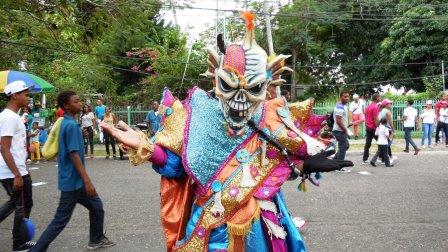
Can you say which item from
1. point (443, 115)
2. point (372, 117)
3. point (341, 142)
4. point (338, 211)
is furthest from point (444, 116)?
point (338, 211)

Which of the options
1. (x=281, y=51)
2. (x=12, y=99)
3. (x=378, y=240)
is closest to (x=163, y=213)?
(x=12, y=99)

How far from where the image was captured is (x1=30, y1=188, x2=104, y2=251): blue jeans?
4207 millimetres

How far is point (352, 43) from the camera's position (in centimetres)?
2645

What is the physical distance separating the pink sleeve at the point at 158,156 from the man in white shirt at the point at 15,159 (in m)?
2.02

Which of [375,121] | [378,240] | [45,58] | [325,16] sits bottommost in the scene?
[378,240]

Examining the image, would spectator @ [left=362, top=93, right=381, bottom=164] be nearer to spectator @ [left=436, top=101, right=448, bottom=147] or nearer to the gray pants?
the gray pants

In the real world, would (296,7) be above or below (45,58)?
above

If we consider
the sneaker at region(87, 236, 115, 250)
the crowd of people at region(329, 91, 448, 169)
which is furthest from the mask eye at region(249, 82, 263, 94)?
the crowd of people at region(329, 91, 448, 169)

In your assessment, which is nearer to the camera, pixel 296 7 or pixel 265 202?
pixel 265 202

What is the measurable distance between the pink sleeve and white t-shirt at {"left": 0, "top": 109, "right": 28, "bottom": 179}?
81.0 inches

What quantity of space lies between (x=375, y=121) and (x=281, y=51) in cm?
1498

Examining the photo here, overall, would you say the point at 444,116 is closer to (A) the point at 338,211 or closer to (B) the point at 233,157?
(A) the point at 338,211

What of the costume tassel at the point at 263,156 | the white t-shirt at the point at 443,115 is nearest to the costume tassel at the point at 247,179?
the costume tassel at the point at 263,156

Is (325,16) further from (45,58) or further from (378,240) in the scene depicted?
(378,240)
